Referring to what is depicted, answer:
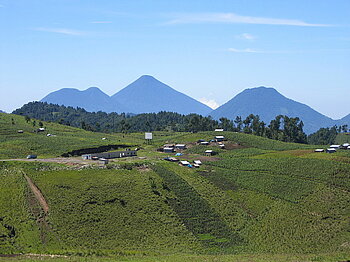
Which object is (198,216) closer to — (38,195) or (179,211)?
(179,211)

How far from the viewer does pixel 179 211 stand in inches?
2707

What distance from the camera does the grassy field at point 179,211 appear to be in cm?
5638

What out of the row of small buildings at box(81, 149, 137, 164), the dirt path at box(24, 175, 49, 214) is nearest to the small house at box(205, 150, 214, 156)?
the row of small buildings at box(81, 149, 137, 164)

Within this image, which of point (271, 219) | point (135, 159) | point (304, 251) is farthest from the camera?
point (135, 159)

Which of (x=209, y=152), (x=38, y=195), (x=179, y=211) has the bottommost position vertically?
(x=179, y=211)

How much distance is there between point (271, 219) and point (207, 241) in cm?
1464

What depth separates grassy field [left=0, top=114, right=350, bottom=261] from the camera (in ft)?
185

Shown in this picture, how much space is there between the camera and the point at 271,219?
70.6 metres

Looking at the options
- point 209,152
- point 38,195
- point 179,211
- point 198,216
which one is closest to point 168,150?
point 209,152

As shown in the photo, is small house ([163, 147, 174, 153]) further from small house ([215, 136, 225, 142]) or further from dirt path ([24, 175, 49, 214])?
dirt path ([24, 175, 49, 214])

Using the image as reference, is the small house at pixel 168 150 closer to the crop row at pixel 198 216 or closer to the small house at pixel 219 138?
the small house at pixel 219 138

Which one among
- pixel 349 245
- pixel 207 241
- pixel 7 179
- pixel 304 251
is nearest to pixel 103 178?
pixel 7 179

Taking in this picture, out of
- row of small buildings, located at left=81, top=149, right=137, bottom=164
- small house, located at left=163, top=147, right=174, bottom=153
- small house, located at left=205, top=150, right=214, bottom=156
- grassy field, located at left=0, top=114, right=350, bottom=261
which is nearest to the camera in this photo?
grassy field, located at left=0, top=114, right=350, bottom=261

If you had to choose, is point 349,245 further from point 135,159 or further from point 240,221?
point 135,159
